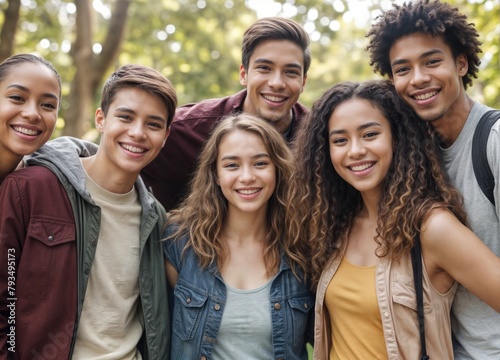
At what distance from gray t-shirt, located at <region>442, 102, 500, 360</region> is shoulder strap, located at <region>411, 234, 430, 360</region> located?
0.99ft

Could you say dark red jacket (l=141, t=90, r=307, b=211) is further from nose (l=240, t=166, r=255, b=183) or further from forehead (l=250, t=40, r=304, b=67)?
nose (l=240, t=166, r=255, b=183)

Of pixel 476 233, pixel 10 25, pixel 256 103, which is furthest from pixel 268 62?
pixel 10 25

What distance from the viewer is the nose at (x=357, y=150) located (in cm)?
338

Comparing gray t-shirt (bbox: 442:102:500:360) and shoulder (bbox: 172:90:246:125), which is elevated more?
shoulder (bbox: 172:90:246:125)

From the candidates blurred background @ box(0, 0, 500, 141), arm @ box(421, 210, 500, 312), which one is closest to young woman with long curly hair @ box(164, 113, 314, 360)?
arm @ box(421, 210, 500, 312)

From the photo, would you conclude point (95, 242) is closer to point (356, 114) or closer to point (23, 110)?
point (23, 110)

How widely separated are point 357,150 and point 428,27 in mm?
896

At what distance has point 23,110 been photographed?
3.37m

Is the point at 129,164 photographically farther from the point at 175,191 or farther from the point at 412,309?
the point at 412,309

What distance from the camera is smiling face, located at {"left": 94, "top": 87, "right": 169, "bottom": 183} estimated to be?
3.58m

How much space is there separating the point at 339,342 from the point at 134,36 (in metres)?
15.8

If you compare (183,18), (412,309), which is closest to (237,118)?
(412,309)

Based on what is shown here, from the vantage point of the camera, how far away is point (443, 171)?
11.0 ft

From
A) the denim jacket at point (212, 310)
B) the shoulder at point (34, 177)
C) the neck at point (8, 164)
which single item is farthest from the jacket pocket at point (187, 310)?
the neck at point (8, 164)
